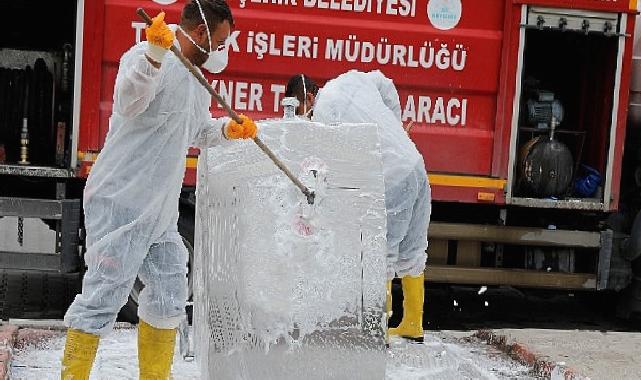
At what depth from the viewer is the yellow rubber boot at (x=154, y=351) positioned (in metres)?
3.43

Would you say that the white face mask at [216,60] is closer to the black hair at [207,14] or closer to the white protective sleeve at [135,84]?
the black hair at [207,14]

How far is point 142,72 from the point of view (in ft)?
9.81

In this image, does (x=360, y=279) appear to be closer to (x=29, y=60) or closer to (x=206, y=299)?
(x=206, y=299)

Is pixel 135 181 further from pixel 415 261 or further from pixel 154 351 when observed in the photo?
pixel 415 261

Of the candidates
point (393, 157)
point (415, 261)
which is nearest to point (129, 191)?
point (393, 157)

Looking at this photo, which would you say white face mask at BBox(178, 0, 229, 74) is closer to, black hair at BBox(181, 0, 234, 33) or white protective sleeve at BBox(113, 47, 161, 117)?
black hair at BBox(181, 0, 234, 33)

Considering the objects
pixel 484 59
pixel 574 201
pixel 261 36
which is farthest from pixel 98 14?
pixel 574 201

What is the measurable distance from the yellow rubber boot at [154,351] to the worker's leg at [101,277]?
20 centimetres

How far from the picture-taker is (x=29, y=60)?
5.89 metres

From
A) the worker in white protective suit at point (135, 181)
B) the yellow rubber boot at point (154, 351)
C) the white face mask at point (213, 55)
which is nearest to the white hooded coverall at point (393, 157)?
the white face mask at point (213, 55)

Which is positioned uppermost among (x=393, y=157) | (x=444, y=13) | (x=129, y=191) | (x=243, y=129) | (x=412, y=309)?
(x=444, y=13)

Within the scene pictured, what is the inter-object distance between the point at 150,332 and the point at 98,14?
238 cm

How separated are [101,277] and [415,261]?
6.78ft

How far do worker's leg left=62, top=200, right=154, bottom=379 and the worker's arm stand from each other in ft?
1.22
